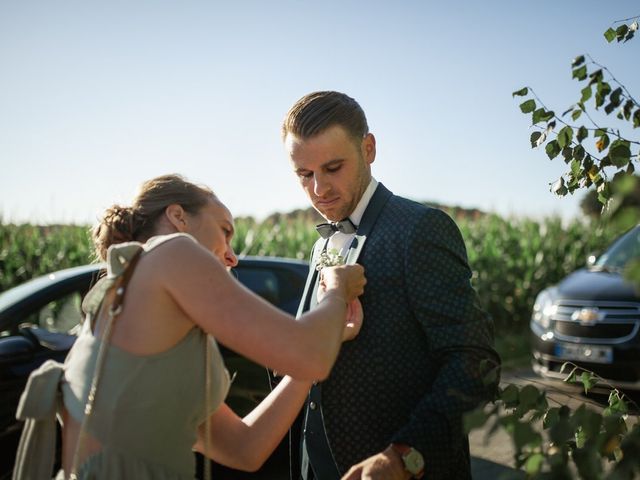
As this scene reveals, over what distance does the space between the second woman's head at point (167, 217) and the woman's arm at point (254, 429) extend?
508 millimetres

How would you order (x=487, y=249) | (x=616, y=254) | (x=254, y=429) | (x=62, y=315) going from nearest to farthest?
(x=254, y=429), (x=62, y=315), (x=616, y=254), (x=487, y=249)

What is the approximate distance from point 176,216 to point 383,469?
3.02 feet

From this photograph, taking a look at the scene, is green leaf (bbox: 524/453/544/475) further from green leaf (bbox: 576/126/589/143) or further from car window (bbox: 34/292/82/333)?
car window (bbox: 34/292/82/333)

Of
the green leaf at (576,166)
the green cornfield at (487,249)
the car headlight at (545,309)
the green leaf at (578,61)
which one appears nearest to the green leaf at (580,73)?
the green leaf at (578,61)

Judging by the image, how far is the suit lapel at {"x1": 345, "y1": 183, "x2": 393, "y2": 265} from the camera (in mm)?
2104

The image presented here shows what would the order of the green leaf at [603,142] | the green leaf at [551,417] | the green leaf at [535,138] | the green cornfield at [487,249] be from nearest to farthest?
1. the green leaf at [551,417]
2. the green leaf at [603,142]
3. the green leaf at [535,138]
4. the green cornfield at [487,249]

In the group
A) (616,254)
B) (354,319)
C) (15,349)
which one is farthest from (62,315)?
(616,254)

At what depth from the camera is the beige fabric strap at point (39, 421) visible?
1.67 m

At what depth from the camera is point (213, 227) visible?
1882mm

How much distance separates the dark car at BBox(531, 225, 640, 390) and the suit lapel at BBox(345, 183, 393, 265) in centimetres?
402

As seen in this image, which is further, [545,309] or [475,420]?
[545,309]

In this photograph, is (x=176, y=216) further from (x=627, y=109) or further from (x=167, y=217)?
(x=627, y=109)

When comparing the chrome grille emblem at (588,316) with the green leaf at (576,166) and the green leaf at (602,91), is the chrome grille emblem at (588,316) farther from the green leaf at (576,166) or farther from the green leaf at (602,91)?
the green leaf at (602,91)

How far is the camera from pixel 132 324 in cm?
155
